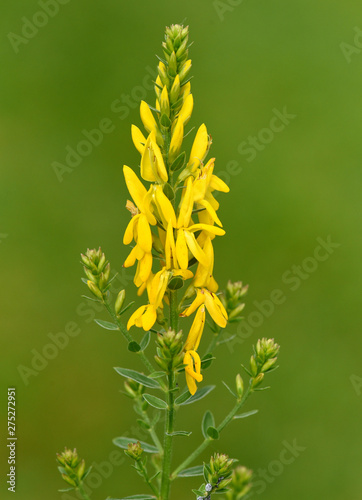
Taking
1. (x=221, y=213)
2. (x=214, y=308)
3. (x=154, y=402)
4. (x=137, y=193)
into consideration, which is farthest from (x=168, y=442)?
(x=221, y=213)

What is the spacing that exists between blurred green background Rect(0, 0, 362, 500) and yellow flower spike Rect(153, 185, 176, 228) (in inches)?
79.9

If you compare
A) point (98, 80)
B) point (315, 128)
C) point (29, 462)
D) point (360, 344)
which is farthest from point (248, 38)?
point (29, 462)

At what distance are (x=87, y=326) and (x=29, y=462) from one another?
746mm

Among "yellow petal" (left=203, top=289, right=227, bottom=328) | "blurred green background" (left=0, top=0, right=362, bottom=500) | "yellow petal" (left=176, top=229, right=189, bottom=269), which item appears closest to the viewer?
"yellow petal" (left=176, top=229, right=189, bottom=269)

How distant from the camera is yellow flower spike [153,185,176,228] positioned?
4.09 feet

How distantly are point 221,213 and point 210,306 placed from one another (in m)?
2.53

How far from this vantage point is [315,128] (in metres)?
4.26

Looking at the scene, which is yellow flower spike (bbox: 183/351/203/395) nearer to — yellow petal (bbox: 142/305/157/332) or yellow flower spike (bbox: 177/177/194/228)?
yellow petal (bbox: 142/305/157/332)

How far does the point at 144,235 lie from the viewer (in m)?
1.26

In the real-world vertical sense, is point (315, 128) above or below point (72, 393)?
above

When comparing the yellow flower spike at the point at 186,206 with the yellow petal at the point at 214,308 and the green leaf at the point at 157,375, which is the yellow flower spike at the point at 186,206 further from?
the green leaf at the point at 157,375

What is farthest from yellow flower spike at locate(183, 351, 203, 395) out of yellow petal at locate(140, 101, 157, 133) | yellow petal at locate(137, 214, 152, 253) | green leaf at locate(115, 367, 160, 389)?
yellow petal at locate(140, 101, 157, 133)

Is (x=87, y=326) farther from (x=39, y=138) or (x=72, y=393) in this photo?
(x=39, y=138)

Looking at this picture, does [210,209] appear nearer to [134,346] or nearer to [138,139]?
[138,139]
